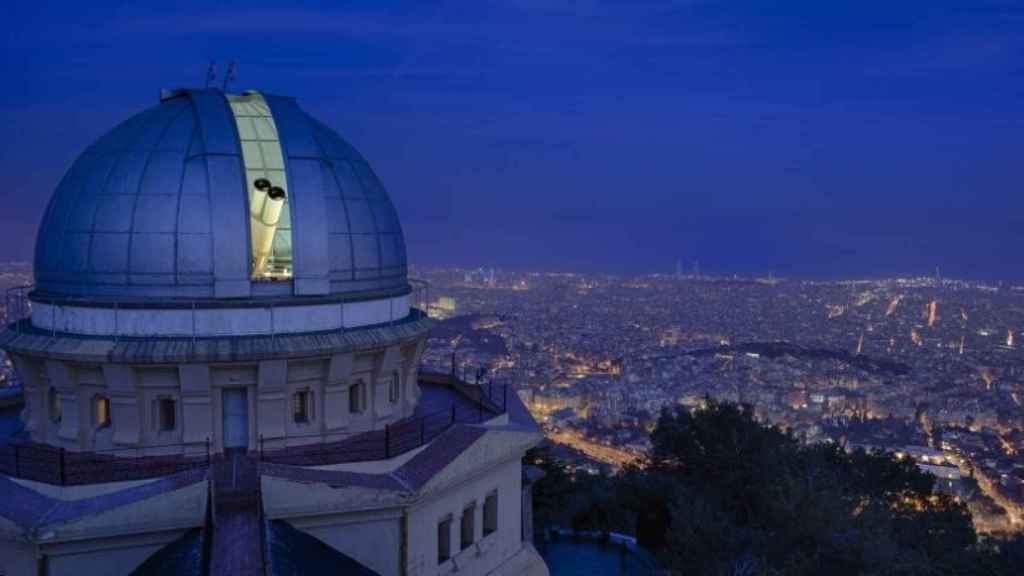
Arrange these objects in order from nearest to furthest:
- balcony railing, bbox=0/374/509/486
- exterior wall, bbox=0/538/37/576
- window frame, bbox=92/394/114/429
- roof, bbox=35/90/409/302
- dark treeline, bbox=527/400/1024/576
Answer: exterior wall, bbox=0/538/37/576
balcony railing, bbox=0/374/509/486
roof, bbox=35/90/409/302
window frame, bbox=92/394/114/429
dark treeline, bbox=527/400/1024/576

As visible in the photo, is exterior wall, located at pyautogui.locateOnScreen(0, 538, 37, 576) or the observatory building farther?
the observatory building

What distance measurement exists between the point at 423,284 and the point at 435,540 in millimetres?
5834

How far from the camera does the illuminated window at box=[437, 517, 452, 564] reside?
48.5ft

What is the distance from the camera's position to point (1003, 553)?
2267 cm

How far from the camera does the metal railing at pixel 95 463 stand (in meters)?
12.7

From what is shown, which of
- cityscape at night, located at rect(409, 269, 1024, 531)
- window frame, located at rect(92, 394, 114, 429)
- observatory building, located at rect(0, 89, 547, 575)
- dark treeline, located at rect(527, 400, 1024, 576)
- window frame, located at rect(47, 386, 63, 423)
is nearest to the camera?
observatory building, located at rect(0, 89, 547, 575)

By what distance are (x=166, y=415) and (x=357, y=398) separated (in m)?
3.18

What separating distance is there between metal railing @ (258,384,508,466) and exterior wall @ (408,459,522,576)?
107 cm

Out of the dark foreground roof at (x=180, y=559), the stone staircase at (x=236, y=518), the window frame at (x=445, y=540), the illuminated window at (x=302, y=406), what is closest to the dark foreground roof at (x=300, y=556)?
the stone staircase at (x=236, y=518)

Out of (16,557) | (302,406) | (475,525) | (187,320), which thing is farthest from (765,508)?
(16,557)

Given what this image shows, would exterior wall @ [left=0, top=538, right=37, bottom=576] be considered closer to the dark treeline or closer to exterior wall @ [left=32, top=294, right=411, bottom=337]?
exterior wall @ [left=32, top=294, right=411, bottom=337]

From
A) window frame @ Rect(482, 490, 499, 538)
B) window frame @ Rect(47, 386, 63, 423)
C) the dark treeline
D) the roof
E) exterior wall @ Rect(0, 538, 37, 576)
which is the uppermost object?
the roof

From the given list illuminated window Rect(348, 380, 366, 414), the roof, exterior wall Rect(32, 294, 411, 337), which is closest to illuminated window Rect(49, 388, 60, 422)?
exterior wall Rect(32, 294, 411, 337)

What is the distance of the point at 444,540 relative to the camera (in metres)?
15.0
